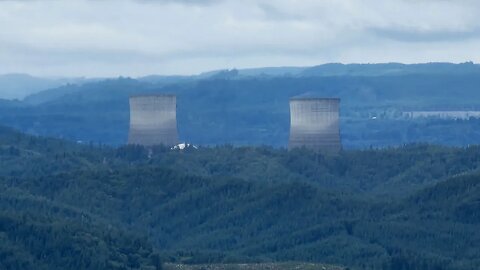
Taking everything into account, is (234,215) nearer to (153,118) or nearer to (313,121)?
(313,121)

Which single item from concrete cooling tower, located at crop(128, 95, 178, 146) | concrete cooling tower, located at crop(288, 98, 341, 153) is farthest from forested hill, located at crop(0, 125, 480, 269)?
concrete cooling tower, located at crop(128, 95, 178, 146)

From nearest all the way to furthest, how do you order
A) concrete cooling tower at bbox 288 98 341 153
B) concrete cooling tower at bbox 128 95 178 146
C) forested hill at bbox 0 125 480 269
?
forested hill at bbox 0 125 480 269, concrete cooling tower at bbox 288 98 341 153, concrete cooling tower at bbox 128 95 178 146

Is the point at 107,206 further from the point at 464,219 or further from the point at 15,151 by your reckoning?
the point at 15,151

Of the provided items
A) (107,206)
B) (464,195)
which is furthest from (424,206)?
(107,206)

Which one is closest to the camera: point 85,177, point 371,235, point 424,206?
point 371,235

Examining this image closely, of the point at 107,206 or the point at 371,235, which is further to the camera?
the point at 107,206

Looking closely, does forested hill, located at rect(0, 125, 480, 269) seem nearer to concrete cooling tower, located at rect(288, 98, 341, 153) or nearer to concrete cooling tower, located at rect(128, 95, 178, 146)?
concrete cooling tower, located at rect(288, 98, 341, 153)
